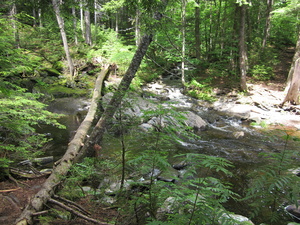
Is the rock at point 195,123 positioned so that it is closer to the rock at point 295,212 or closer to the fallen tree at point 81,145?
the fallen tree at point 81,145

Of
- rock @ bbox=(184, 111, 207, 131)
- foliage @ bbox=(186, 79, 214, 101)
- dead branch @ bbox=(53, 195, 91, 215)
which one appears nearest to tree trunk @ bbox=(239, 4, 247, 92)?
foliage @ bbox=(186, 79, 214, 101)

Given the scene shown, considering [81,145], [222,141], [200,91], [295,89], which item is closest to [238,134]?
[222,141]

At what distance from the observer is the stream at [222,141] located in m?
6.20

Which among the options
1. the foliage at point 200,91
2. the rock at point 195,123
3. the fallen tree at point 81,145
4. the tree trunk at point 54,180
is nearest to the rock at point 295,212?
the fallen tree at point 81,145

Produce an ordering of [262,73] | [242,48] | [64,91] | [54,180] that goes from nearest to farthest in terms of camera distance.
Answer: [54,180], [64,91], [242,48], [262,73]

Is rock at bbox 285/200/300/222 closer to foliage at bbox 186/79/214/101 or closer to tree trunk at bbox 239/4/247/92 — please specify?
foliage at bbox 186/79/214/101

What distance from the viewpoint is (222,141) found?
8461 mm

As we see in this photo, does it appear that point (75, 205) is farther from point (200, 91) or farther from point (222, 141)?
point (200, 91)

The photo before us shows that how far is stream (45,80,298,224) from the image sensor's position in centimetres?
A: 620

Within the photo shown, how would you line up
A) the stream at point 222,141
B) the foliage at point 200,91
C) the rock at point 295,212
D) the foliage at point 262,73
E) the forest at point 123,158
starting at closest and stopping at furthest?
the forest at point 123,158 → the rock at point 295,212 → the stream at point 222,141 → the foliage at point 200,91 → the foliage at point 262,73

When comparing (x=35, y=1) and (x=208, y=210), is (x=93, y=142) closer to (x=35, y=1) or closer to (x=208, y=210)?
(x=35, y=1)

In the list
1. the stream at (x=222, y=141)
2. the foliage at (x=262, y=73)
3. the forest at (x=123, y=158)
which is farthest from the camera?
the foliage at (x=262, y=73)

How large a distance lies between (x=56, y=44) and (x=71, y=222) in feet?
67.3

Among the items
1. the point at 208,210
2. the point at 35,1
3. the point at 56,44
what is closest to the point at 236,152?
the point at 208,210
